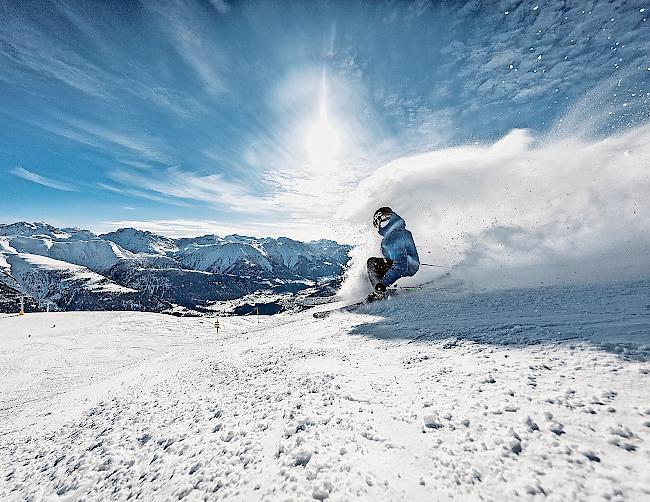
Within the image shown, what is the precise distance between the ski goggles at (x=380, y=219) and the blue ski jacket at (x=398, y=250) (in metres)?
0.47

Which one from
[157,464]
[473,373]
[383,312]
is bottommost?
[157,464]

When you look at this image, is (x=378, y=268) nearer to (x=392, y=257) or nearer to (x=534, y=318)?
(x=392, y=257)

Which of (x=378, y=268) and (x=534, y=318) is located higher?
(x=378, y=268)

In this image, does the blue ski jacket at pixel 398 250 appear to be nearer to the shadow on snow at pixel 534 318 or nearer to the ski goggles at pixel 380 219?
the ski goggles at pixel 380 219

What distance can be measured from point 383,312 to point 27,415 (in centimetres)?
2062

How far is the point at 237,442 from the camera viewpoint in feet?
25.5

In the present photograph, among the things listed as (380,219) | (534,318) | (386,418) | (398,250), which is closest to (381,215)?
(380,219)

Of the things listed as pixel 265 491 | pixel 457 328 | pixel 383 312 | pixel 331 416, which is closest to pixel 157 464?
pixel 265 491

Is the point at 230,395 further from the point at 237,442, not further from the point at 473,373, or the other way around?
the point at 473,373

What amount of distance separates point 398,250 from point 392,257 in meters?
0.92

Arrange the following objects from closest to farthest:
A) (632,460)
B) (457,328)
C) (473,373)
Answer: (632,460) < (473,373) < (457,328)

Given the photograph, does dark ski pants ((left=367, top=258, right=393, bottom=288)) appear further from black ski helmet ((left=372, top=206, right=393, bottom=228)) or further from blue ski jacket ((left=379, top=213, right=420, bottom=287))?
black ski helmet ((left=372, top=206, right=393, bottom=228))

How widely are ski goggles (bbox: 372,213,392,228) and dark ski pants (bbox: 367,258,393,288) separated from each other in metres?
3.69

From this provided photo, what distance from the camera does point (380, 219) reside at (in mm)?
32719
